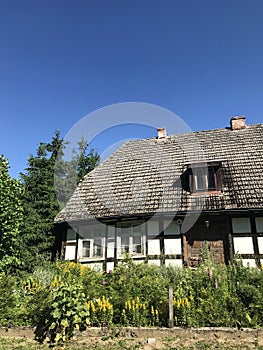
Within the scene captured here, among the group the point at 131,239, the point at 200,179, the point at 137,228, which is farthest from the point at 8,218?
the point at 200,179

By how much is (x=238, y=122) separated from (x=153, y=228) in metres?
8.29

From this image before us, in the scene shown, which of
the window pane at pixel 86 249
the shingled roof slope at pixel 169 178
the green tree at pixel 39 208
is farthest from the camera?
the green tree at pixel 39 208

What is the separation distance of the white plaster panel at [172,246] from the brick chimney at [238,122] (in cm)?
790

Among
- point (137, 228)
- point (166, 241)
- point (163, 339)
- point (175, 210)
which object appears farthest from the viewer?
point (137, 228)

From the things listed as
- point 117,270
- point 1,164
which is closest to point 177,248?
point 117,270

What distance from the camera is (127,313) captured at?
20.3 feet

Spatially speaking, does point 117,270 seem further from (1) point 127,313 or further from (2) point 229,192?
(2) point 229,192

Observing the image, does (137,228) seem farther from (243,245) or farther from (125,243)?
(243,245)

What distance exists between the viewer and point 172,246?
11383mm

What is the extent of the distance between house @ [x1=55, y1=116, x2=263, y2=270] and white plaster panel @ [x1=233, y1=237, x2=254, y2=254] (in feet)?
0.07

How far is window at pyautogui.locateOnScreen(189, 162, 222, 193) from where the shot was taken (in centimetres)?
1196

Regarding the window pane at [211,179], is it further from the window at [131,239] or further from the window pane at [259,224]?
the window at [131,239]

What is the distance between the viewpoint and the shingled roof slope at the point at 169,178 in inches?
451

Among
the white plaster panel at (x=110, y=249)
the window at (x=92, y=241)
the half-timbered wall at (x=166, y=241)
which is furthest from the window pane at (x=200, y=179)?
the window at (x=92, y=241)
